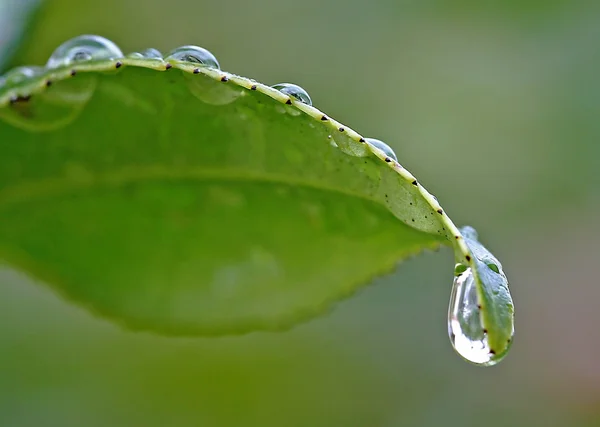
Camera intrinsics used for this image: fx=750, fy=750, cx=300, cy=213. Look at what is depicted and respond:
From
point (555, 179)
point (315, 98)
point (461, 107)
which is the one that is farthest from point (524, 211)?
point (315, 98)

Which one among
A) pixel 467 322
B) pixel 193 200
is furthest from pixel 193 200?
pixel 467 322

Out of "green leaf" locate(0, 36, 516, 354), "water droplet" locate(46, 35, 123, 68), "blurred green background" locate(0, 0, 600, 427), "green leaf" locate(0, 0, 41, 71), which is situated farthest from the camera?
"blurred green background" locate(0, 0, 600, 427)

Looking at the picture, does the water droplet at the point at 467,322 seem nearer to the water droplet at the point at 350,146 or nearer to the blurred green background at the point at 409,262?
the water droplet at the point at 350,146

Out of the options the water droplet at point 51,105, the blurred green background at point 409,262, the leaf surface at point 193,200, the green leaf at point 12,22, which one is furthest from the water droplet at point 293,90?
the blurred green background at point 409,262

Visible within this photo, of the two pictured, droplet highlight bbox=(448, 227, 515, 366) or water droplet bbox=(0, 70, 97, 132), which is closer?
droplet highlight bbox=(448, 227, 515, 366)

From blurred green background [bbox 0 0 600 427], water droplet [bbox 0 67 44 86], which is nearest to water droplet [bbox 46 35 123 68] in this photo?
water droplet [bbox 0 67 44 86]

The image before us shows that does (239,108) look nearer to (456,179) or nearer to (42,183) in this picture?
(42,183)

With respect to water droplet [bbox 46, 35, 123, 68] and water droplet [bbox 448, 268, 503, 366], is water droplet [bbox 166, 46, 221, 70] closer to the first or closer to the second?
water droplet [bbox 46, 35, 123, 68]
